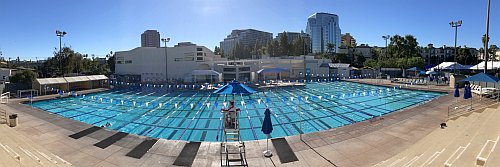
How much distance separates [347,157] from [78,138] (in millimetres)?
9768

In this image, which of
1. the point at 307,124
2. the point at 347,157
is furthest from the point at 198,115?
the point at 347,157

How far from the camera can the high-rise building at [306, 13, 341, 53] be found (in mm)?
134875

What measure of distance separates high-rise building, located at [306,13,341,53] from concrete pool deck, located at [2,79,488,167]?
12815 centimetres

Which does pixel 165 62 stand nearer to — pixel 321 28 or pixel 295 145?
pixel 295 145

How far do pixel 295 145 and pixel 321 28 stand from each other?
134019 millimetres

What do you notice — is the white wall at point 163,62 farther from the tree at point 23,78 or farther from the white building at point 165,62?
the tree at point 23,78

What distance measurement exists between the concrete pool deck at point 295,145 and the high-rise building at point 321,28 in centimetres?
12815

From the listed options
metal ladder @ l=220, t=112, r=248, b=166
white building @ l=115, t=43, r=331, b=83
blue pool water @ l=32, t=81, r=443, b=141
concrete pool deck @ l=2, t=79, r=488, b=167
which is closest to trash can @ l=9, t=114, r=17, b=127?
concrete pool deck @ l=2, t=79, r=488, b=167

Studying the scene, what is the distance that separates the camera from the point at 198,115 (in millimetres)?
16812

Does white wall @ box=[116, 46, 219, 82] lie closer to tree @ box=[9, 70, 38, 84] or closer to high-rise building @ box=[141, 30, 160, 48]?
tree @ box=[9, 70, 38, 84]

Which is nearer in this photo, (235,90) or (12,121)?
(235,90)

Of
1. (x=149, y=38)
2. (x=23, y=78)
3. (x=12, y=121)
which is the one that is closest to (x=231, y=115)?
(x=12, y=121)

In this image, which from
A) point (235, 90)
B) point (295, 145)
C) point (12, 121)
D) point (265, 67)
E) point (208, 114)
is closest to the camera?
point (295, 145)

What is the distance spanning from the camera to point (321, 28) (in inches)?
5241
